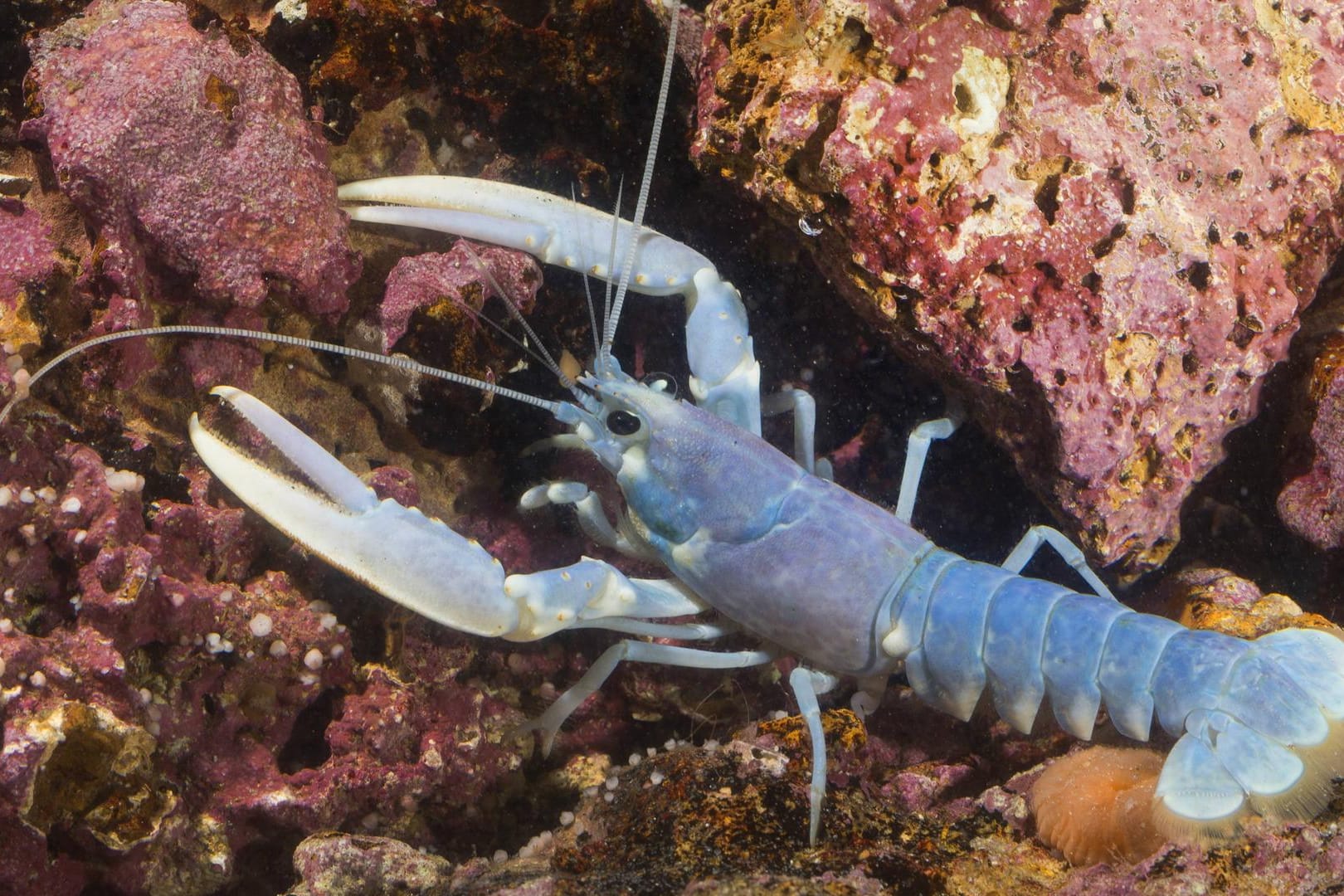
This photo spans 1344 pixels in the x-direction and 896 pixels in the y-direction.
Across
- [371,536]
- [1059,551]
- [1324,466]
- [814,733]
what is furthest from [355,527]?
[1324,466]

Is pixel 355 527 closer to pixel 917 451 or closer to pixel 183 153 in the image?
pixel 183 153

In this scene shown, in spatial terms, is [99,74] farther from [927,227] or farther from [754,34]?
[927,227]

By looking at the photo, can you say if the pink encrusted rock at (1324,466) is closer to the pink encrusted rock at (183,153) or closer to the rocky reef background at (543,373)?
the rocky reef background at (543,373)

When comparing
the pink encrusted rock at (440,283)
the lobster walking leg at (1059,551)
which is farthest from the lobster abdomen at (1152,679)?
the pink encrusted rock at (440,283)

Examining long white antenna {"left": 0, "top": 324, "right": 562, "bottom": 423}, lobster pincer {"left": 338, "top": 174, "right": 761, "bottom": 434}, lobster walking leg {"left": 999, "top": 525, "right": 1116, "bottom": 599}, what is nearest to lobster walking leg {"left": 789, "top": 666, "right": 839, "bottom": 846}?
lobster walking leg {"left": 999, "top": 525, "right": 1116, "bottom": 599}

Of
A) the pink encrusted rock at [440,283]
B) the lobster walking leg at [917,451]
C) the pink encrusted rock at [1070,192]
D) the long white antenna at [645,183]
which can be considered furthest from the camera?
the lobster walking leg at [917,451]

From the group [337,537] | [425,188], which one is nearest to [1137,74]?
[425,188]

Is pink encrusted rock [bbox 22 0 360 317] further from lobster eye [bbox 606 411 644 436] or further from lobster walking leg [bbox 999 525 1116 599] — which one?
lobster walking leg [bbox 999 525 1116 599]
